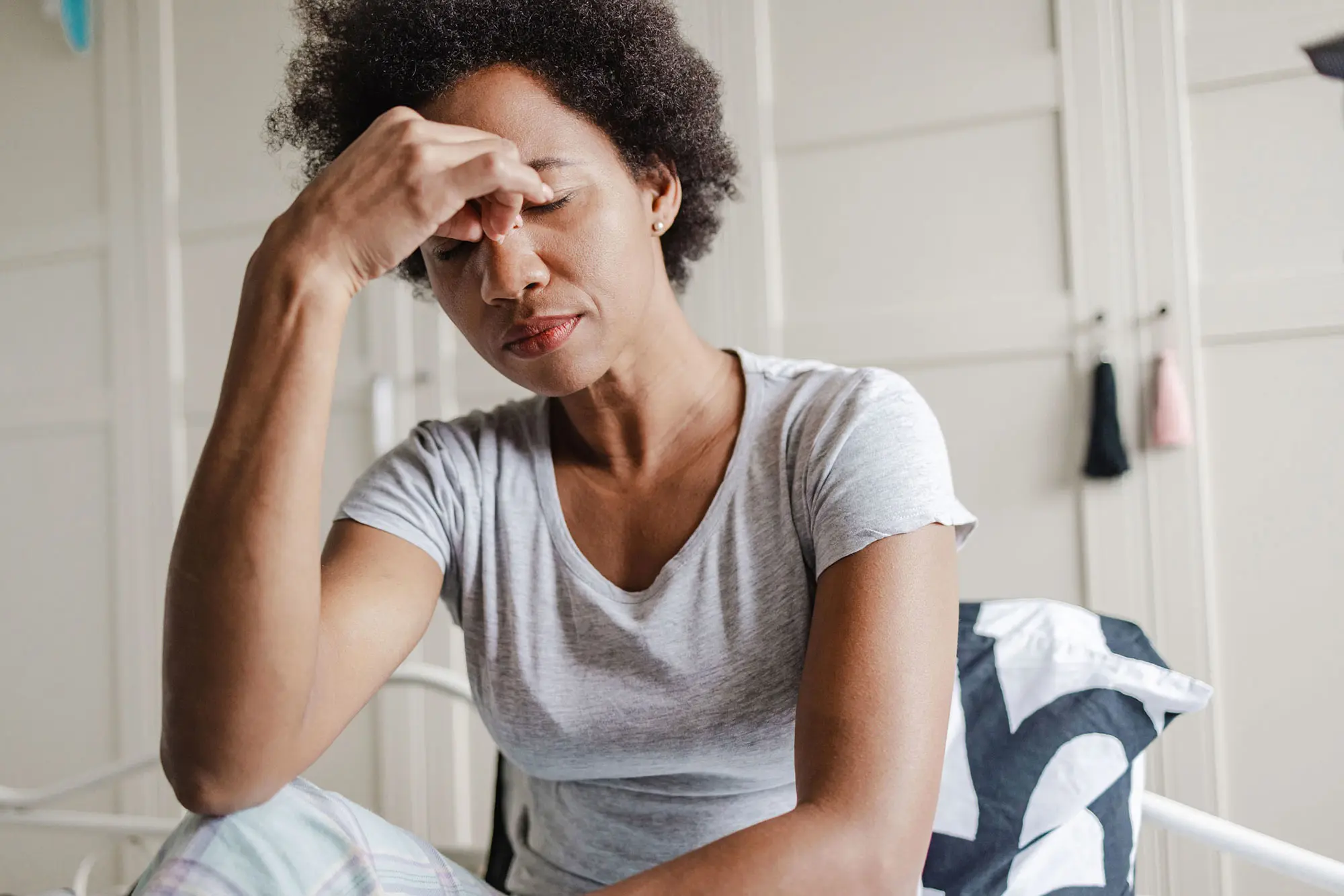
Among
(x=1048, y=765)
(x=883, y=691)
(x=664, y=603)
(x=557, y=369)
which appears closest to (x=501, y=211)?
(x=557, y=369)

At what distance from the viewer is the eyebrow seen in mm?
901

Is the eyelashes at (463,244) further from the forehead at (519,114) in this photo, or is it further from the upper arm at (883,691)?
the upper arm at (883,691)

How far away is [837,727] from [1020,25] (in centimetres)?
150

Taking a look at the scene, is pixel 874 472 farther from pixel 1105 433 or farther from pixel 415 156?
pixel 1105 433

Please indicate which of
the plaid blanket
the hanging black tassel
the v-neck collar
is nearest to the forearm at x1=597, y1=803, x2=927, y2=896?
the plaid blanket

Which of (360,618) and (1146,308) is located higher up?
(1146,308)

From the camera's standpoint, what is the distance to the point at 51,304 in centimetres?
266

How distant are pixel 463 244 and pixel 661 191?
0.25 m

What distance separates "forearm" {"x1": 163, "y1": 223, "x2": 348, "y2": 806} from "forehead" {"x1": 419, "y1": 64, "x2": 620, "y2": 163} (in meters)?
0.22

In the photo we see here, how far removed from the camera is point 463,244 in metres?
0.92

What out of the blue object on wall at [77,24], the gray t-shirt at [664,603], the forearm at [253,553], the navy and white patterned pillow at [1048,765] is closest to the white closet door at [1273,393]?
the navy and white patterned pillow at [1048,765]

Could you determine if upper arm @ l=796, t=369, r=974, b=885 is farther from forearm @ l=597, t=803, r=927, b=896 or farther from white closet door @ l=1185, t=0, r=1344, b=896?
white closet door @ l=1185, t=0, r=1344, b=896

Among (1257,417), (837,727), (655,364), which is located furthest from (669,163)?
(1257,417)

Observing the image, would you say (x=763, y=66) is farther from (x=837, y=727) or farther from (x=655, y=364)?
(x=837, y=727)
